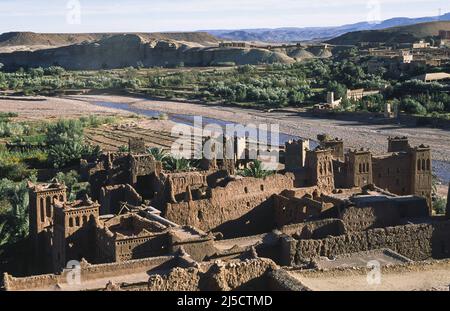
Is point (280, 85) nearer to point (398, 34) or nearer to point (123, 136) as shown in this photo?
point (123, 136)

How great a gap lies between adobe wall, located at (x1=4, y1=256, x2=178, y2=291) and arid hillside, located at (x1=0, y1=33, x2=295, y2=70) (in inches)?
4575

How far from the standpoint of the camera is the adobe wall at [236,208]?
69.3ft

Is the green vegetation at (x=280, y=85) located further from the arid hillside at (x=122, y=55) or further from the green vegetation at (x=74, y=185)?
the arid hillside at (x=122, y=55)

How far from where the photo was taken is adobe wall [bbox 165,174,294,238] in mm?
21125

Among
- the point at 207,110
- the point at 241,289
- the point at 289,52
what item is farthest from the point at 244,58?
the point at 241,289

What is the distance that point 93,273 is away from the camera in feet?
51.7

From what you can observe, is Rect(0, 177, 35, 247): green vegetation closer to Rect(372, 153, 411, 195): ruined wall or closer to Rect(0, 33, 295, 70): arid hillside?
Rect(372, 153, 411, 195): ruined wall

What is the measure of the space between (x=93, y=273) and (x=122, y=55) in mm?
130051

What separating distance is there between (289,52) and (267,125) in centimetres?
8219

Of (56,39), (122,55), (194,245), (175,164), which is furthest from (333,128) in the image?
(56,39)

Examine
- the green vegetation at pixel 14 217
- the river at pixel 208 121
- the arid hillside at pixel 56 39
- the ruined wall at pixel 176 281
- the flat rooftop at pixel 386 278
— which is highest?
the arid hillside at pixel 56 39

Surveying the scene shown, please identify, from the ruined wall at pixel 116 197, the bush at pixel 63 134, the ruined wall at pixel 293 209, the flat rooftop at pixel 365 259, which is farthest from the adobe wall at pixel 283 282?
the bush at pixel 63 134

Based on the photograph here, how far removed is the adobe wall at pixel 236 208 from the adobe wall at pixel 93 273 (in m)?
4.08
